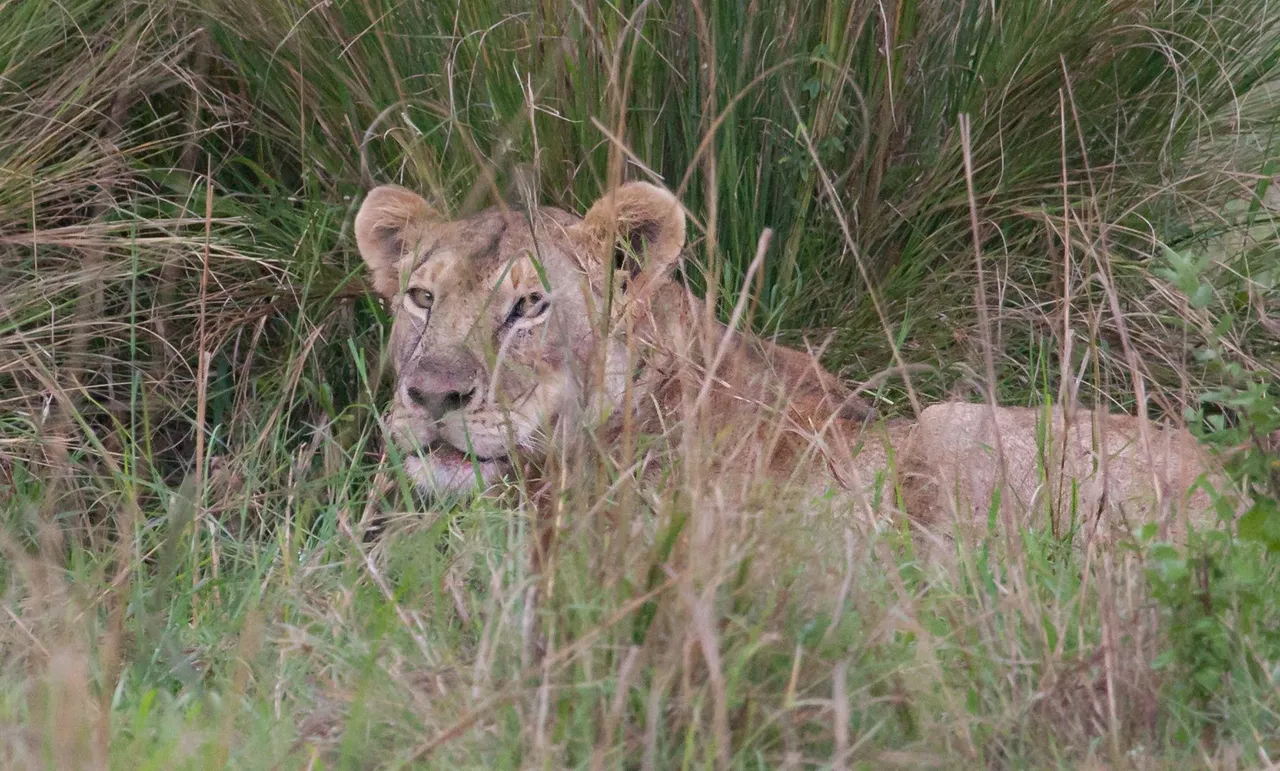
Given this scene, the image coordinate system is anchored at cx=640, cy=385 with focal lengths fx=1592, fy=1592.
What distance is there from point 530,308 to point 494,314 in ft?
0.28

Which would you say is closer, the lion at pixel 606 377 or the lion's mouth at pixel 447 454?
the lion at pixel 606 377

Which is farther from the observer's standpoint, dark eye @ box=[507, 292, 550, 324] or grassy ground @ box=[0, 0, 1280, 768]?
dark eye @ box=[507, 292, 550, 324]

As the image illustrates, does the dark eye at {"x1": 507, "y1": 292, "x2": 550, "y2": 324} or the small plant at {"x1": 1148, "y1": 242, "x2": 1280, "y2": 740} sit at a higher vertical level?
the small plant at {"x1": 1148, "y1": 242, "x2": 1280, "y2": 740}

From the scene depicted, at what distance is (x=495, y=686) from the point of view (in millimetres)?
2240

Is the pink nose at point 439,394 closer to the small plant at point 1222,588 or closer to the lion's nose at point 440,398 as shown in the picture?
the lion's nose at point 440,398

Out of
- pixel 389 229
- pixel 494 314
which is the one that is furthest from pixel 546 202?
pixel 494 314

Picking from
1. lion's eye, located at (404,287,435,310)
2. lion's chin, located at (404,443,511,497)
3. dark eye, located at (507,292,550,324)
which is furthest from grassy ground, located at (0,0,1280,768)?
dark eye, located at (507,292,550,324)

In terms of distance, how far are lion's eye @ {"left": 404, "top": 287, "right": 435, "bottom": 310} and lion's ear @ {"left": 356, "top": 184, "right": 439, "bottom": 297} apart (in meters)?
0.07

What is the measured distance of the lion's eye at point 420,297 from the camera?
12.6 ft

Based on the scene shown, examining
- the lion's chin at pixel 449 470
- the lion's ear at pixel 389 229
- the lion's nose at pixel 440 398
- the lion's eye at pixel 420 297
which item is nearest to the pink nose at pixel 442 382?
the lion's nose at pixel 440 398

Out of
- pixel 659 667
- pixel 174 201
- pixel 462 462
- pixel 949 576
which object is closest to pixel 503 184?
pixel 462 462

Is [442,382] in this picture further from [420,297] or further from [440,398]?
[420,297]

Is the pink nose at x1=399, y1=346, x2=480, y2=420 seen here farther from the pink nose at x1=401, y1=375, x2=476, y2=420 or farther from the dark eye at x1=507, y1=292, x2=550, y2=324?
the dark eye at x1=507, y1=292, x2=550, y2=324

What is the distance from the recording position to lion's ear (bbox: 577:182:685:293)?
3.68 metres
